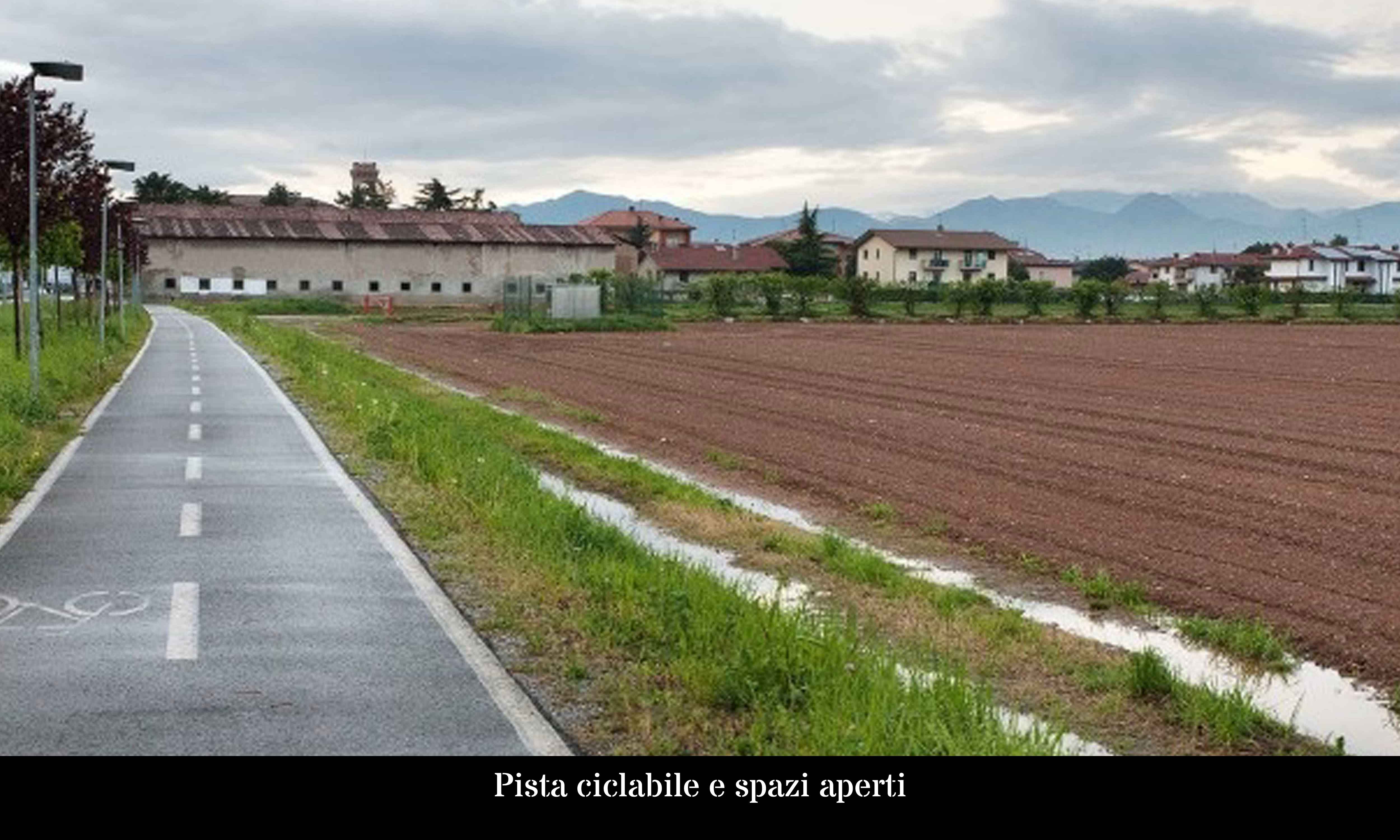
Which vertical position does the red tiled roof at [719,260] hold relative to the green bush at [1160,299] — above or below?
above

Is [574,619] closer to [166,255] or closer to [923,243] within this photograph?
[166,255]

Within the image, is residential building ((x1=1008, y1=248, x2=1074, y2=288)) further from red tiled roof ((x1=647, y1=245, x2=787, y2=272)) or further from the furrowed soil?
the furrowed soil

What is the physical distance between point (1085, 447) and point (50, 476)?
1310 cm

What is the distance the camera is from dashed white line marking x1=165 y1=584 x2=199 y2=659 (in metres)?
8.63

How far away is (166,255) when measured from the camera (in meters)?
94.8

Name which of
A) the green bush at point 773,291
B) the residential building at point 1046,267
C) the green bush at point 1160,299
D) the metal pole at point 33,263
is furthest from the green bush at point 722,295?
the residential building at point 1046,267

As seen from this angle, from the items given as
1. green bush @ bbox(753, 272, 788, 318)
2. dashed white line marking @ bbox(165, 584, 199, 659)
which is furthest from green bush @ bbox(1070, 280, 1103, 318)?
dashed white line marking @ bbox(165, 584, 199, 659)

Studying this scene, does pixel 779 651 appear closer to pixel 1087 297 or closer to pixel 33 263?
pixel 33 263

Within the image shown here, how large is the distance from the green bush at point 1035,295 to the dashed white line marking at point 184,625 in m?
85.7

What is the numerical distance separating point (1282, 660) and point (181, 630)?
6659 millimetres

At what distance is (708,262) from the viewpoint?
482 ft

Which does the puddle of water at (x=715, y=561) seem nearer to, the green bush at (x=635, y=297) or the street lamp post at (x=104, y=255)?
the street lamp post at (x=104, y=255)

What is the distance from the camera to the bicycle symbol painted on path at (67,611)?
30.5 feet
